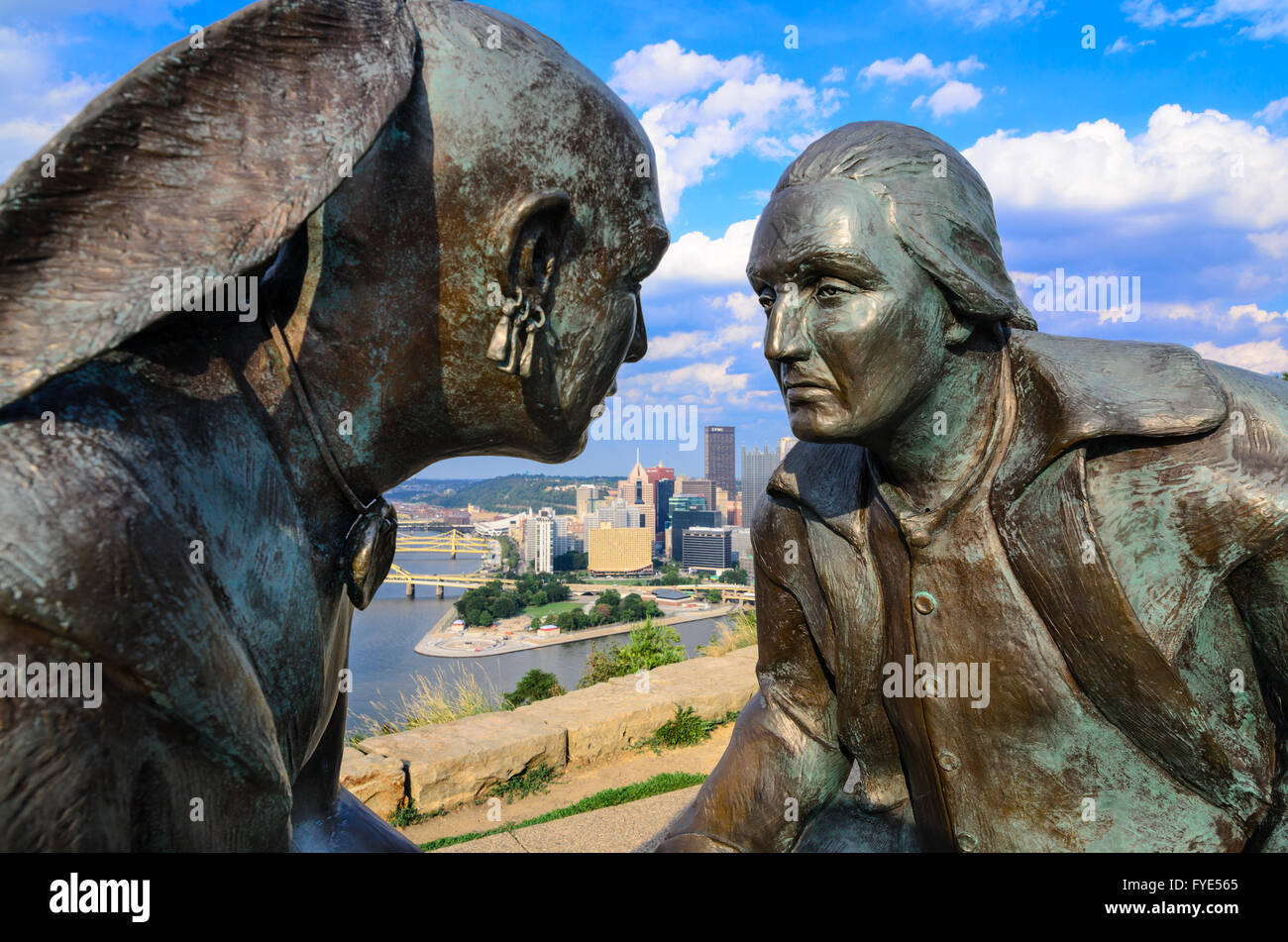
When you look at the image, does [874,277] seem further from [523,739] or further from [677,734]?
[677,734]

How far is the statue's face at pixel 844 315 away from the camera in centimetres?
170

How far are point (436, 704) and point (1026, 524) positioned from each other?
24.3 feet

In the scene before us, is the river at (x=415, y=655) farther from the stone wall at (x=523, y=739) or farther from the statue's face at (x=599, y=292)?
the statue's face at (x=599, y=292)

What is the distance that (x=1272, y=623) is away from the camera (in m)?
1.70

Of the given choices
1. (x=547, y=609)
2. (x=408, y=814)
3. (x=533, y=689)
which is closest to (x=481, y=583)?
(x=547, y=609)

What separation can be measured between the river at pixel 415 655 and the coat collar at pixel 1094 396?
3.73 metres

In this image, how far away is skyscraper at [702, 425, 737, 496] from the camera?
4359cm

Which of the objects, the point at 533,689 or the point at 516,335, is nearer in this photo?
the point at 516,335

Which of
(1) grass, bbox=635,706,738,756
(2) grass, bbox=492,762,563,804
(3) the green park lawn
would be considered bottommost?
(3) the green park lawn

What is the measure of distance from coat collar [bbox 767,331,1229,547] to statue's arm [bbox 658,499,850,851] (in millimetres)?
579

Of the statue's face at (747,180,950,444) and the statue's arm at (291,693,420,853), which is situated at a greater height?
the statue's face at (747,180,950,444)

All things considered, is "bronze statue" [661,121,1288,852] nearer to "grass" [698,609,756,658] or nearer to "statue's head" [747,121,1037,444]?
"statue's head" [747,121,1037,444]

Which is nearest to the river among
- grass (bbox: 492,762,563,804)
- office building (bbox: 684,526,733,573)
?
grass (bbox: 492,762,563,804)

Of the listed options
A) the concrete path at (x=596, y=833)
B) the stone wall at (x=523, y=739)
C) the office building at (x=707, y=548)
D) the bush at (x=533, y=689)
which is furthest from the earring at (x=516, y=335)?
the office building at (x=707, y=548)
